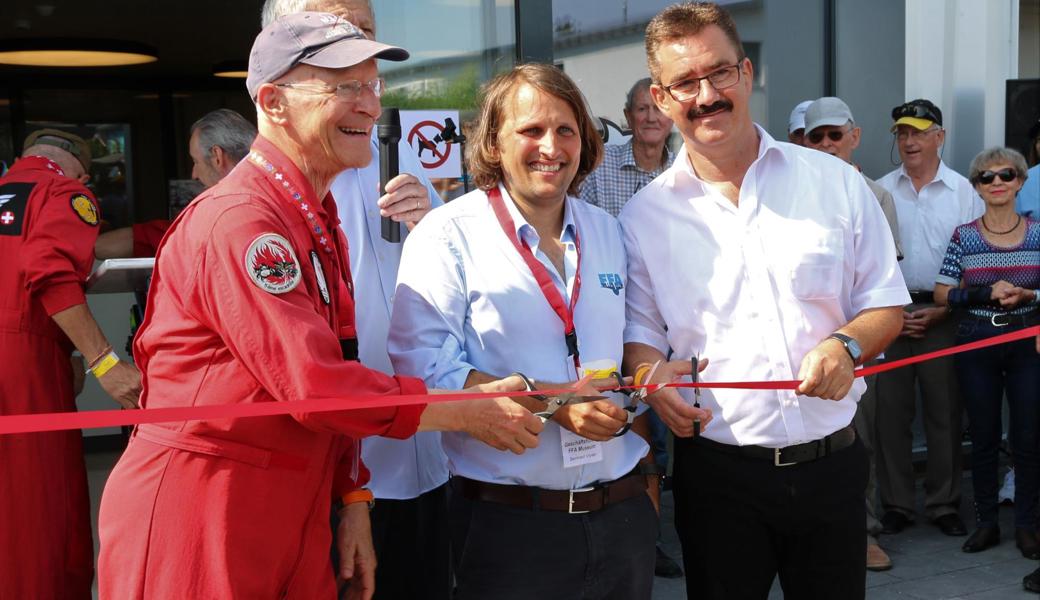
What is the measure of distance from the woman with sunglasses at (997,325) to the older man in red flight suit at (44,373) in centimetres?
429

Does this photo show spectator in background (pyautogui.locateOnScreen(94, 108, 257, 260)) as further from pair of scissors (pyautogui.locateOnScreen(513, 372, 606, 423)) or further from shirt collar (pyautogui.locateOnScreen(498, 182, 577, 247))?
pair of scissors (pyautogui.locateOnScreen(513, 372, 606, 423))

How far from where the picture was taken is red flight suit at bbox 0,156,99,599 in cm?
387

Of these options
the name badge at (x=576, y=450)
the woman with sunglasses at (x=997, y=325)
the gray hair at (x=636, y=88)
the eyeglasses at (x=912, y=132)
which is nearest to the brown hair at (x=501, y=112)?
the name badge at (x=576, y=450)

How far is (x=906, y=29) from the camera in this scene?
7465mm

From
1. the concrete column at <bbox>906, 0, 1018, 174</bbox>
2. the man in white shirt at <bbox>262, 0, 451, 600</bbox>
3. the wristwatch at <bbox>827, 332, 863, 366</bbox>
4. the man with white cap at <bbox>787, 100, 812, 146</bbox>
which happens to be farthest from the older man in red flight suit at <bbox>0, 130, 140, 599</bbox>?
the concrete column at <bbox>906, 0, 1018, 174</bbox>

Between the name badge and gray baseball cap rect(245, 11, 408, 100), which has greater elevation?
gray baseball cap rect(245, 11, 408, 100)

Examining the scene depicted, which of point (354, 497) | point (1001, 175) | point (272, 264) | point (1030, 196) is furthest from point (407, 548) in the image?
point (1030, 196)

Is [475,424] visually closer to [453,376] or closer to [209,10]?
[453,376]

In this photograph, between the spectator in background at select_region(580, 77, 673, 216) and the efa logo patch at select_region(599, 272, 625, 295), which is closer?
the efa logo patch at select_region(599, 272, 625, 295)

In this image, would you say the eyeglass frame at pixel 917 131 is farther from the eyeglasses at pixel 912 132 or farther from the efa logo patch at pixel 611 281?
the efa logo patch at pixel 611 281

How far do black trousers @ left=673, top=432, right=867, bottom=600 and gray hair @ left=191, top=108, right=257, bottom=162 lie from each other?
231 cm

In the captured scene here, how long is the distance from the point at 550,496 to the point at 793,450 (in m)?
0.74

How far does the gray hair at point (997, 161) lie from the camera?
233 inches

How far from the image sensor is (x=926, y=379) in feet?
20.2
